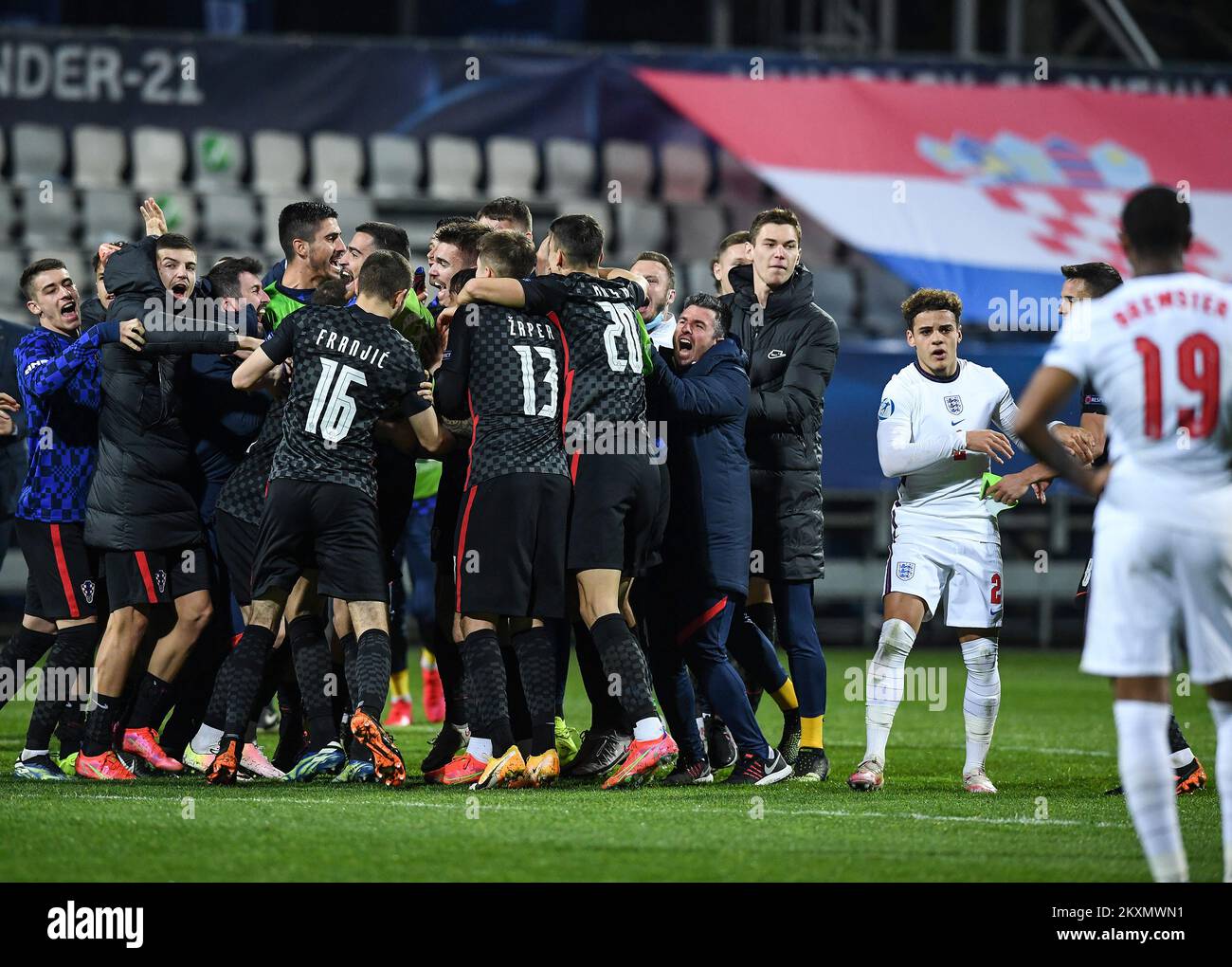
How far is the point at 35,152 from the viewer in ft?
51.4

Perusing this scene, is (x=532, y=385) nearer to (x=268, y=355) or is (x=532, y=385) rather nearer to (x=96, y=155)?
(x=268, y=355)

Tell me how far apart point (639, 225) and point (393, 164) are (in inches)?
93.3

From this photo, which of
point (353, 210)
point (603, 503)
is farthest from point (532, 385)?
point (353, 210)

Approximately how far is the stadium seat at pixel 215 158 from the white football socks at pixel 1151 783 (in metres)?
12.9

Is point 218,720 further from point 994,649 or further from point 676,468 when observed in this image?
point 994,649

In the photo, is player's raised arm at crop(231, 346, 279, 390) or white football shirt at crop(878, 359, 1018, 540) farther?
white football shirt at crop(878, 359, 1018, 540)

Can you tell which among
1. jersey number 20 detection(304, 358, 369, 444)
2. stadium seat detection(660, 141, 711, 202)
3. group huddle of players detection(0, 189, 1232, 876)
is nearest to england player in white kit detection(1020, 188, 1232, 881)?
group huddle of players detection(0, 189, 1232, 876)

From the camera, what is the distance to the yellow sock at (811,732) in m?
7.59

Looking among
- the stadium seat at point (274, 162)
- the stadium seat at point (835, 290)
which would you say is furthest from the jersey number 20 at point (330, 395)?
the stadium seat at point (835, 290)

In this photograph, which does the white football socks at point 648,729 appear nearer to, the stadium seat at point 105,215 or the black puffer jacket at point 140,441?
the black puffer jacket at point 140,441

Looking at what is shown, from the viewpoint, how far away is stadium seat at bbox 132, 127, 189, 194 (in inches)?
622

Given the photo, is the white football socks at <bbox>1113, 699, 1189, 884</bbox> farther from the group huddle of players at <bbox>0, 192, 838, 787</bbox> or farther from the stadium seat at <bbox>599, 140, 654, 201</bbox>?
the stadium seat at <bbox>599, 140, 654, 201</bbox>

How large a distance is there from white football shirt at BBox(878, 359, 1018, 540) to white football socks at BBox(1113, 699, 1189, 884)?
276 centimetres
